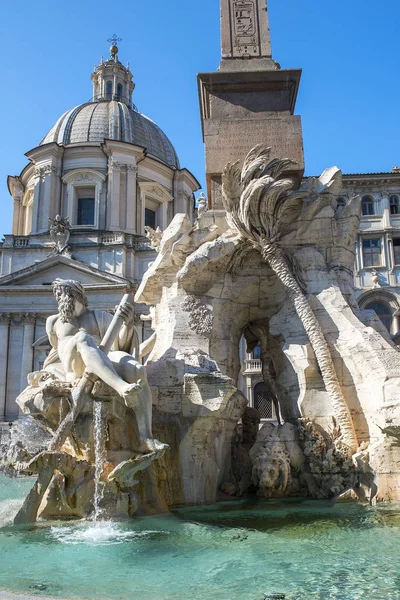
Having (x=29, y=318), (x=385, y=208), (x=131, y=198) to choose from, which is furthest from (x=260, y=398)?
(x=131, y=198)

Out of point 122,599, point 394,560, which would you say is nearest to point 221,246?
point 394,560

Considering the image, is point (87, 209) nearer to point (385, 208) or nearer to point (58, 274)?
point (58, 274)

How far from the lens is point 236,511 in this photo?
6352 mm

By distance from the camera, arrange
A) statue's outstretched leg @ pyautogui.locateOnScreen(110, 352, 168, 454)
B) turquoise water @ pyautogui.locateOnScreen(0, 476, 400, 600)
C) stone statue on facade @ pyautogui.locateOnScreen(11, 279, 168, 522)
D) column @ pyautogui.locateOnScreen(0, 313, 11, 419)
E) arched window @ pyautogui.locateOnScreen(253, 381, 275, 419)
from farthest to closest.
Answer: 1. column @ pyautogui.locateOnScreen(0, 313, 11, 419)
2. arched window @ pyautogui.locateOnScreen(253, 381, 275, 419)
3. statue's outstretched leg @ pyautogui.locateOnScreen(110, 352, 168, 454)
4. stone statue on facade @ pyautogui.locateOnScreen(11, 279, 168, 522)
5. turquoise water @ pyautogui.locateOnScreen(0, 476, 400, 600)

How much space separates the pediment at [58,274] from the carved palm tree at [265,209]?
27112mm

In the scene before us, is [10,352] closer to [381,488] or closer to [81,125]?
[81,125]

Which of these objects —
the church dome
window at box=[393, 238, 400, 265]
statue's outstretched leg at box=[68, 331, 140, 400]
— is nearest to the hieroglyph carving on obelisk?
statue's outstretched leg at box=[68, 331, 140, 400]

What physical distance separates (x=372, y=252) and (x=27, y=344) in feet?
63.8

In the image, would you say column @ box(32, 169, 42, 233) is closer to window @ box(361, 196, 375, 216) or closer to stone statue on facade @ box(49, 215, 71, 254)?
stone statue on facade @ box(49, 215, 71, 254)

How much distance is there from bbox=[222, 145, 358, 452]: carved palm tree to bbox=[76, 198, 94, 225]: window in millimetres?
33142

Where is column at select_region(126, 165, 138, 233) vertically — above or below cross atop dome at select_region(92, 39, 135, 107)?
below

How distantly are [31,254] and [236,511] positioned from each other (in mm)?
32504

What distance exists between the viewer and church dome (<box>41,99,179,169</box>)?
42.0 meters

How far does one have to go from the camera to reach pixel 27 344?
34.6m
